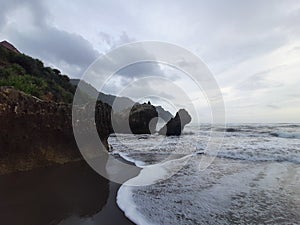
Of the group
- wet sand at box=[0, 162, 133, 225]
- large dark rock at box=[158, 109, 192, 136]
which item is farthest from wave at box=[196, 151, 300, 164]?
large dark rock at box=[158, 109, 192, 136]

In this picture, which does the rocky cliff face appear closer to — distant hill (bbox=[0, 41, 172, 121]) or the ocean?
distant hill (bbox=[0, 41, 172, 121])

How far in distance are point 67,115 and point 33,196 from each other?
4.23 meters

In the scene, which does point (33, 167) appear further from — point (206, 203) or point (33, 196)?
point (206, 203)

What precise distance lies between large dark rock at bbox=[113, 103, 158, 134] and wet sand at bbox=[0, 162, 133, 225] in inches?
803

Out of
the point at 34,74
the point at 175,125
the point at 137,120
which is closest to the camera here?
the point at 34,74

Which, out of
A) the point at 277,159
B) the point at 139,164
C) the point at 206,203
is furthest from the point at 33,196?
the point at 277,159

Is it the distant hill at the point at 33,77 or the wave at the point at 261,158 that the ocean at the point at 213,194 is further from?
the distant hill at the point at 33,77

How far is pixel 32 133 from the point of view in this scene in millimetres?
7352

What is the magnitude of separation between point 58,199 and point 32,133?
3.23 m

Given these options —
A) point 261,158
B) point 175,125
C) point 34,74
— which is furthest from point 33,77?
point 175,125

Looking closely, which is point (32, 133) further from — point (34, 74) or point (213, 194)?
point (34, 74)

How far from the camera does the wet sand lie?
3.96 m

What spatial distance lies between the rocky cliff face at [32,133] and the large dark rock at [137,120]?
18466mm

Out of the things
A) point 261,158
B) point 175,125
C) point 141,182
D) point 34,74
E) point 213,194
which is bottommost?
point 213,194
